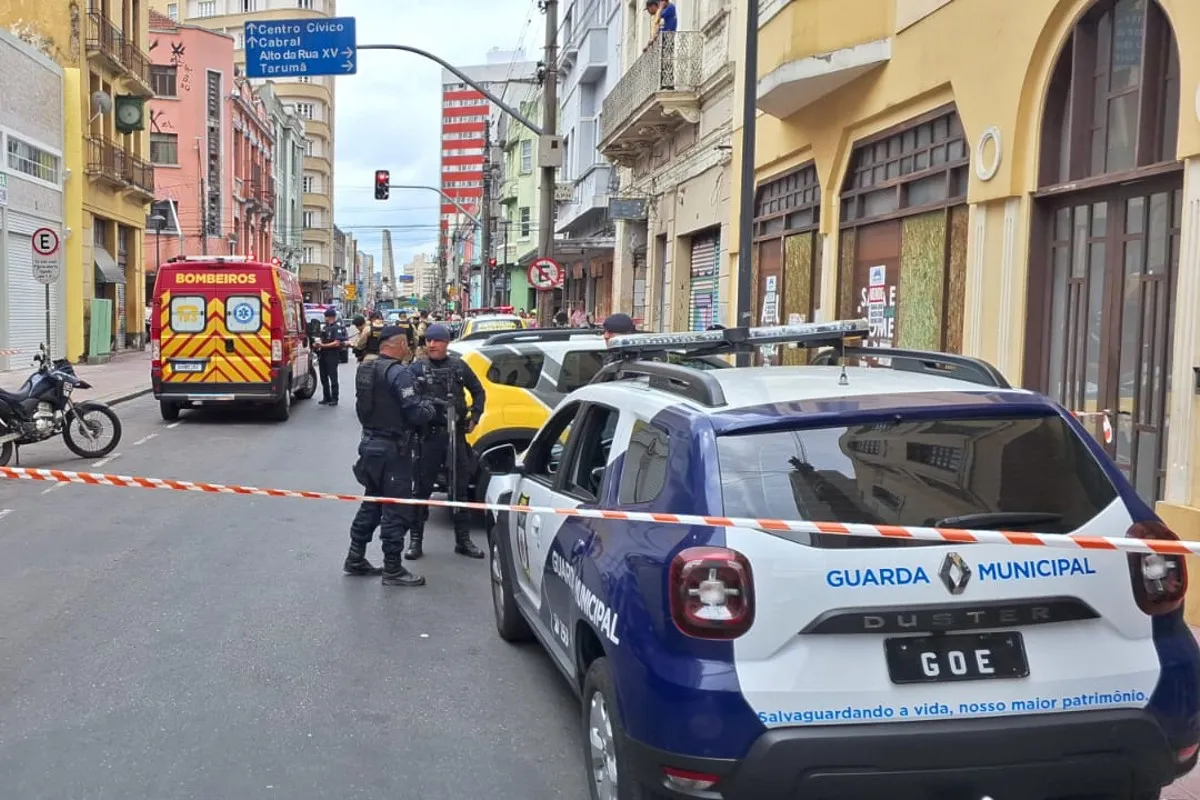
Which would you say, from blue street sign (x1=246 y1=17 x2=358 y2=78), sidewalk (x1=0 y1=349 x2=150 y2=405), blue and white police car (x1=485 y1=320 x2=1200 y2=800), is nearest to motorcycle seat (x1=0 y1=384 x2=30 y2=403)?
sidewalk (x1=0 y1=349 x2=150 y2=405)

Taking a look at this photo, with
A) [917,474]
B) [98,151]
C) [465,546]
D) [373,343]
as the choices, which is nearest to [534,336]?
[465,546]

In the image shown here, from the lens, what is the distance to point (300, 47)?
18.5 m

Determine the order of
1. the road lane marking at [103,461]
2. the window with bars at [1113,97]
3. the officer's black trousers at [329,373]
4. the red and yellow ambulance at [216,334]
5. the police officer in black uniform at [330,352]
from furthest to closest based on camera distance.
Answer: the officer's black trousers at [329,373] → the police officer in black uniform at [330,352] → the red and yellow ambulance at [216,334] → the road lane marking at [103,461] → the window with bars at [1113,97]

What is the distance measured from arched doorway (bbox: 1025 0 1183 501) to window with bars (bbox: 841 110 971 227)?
5.59 ft

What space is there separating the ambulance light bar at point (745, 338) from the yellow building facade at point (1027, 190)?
9.15 ft

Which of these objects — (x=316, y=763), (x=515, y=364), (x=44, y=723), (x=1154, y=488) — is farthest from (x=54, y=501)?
(x=1154, y=488)

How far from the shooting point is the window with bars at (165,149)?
5125 centimetres

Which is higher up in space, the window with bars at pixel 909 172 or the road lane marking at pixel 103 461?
the window with bars at pixel 909 172

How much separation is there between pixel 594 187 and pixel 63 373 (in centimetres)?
1992

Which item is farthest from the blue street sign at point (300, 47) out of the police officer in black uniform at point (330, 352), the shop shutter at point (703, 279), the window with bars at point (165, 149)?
the window with bars at point (165, 149)

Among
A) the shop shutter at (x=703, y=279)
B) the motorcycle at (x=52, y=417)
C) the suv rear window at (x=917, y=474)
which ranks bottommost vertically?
the motorcycle at (x=52, y=417)

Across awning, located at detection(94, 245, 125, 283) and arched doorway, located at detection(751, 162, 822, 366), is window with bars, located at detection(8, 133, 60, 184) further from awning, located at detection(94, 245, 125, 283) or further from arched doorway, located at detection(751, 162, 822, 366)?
arched doorway, located at detection(751, 162, 822, 366)

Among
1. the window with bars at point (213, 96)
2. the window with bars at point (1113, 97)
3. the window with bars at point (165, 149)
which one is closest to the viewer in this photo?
the window with bars at point (1113, 97)

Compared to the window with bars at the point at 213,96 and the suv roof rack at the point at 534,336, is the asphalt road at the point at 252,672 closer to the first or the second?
the suv roof rack at the point at 534,336
